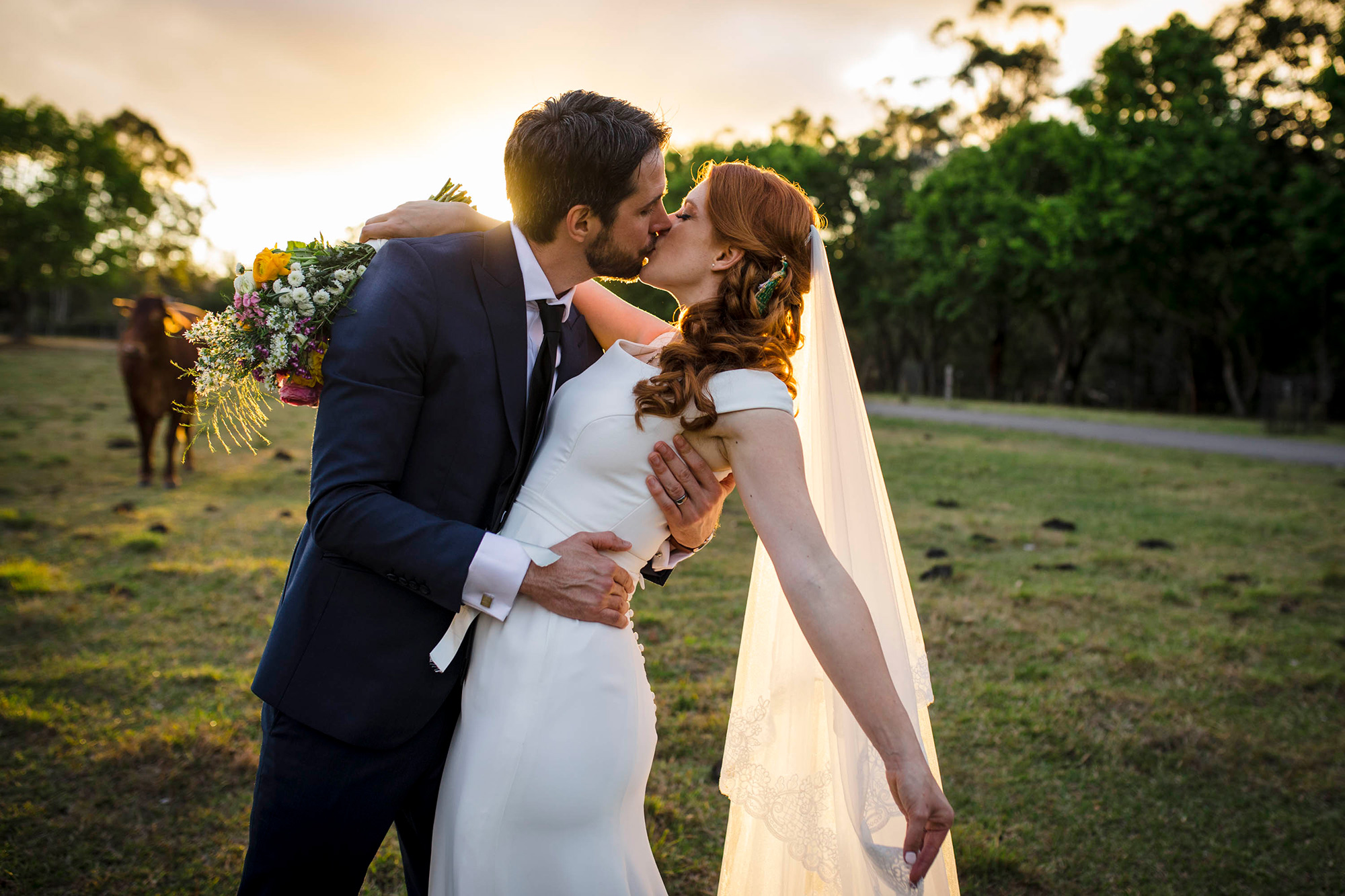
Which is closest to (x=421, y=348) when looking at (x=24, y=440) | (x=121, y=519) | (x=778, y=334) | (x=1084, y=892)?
(x=778, y=334)

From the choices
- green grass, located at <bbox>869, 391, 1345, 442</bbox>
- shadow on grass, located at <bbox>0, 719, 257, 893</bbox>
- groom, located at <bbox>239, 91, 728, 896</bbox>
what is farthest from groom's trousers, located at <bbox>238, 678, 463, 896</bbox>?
green grass, located at <bbox>869, 391, 1345, 442</bbox>

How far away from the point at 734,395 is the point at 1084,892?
9.75ft

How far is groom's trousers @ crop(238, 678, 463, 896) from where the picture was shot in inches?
76.0

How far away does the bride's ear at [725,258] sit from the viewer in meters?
2.42

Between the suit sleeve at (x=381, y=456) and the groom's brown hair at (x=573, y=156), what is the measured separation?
1.42ft

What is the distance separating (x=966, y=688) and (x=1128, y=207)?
94.3 feet

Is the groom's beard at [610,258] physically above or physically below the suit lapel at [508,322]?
above

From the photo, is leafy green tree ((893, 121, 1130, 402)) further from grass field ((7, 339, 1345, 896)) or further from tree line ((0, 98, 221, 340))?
tree line ((0, 98, 221, 340))

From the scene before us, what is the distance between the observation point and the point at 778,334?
240 cm

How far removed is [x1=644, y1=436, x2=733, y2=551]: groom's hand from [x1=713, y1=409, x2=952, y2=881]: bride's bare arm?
6.3 inches

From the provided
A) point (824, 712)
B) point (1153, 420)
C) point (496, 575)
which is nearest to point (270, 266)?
point (496, 575)

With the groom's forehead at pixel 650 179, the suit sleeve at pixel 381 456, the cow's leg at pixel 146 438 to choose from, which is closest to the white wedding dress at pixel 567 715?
the suit sleeve at pixel 381 456

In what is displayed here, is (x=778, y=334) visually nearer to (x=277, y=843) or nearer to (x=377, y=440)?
(x=377, y=440)

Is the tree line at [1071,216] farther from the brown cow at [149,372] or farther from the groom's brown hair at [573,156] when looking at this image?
the groom's brown hair at [573,156]
